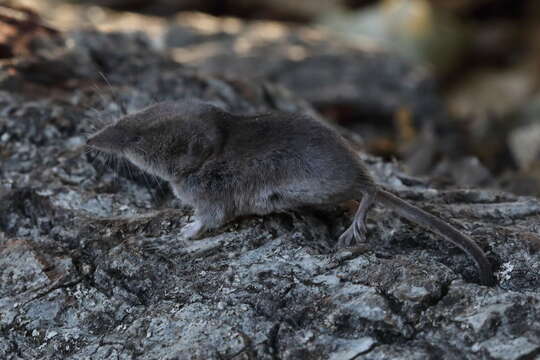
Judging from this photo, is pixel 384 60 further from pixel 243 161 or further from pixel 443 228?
pixel 443 228

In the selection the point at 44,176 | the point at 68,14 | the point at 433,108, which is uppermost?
the point at 68,14

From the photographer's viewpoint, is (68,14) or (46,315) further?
(68,14)

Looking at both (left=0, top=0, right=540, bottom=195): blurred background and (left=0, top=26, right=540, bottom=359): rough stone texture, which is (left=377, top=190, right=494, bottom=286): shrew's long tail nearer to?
(left=0, top=26, right=540, bottom=359): rough stone texture

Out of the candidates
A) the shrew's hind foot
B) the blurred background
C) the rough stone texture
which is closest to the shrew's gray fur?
the shrew's hind foot

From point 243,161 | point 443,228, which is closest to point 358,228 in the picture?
point 443,228

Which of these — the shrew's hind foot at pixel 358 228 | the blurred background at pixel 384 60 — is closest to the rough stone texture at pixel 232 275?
the shrew's hind foot at pixel 358 228

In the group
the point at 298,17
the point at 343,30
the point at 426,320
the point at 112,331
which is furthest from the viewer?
the point at 298,17

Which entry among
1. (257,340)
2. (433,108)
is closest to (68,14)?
(433,108)

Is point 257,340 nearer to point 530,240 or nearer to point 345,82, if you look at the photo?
point 530,240
